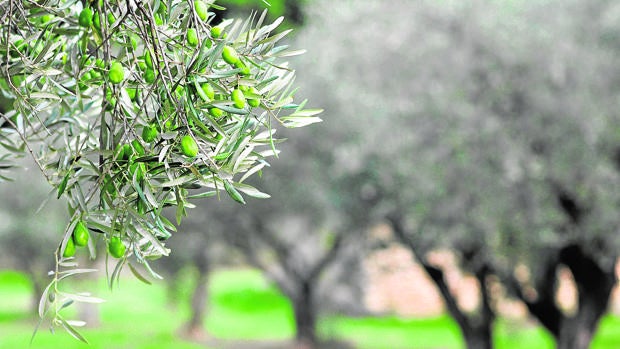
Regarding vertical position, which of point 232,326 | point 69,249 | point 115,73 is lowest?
point 69,249

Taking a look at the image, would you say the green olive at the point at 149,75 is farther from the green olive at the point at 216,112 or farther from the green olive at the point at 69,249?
the green olive at the point at 69,249

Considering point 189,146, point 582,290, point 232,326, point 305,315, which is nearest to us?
point 189,146

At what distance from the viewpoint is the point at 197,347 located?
1005 inches

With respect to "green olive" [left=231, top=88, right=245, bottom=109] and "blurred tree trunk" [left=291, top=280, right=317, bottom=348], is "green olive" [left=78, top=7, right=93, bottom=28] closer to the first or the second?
"green olive" [left=231, top=88, right=245, bottom=109]

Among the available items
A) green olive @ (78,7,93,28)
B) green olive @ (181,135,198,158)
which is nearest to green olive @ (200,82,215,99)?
green olive @ (181,135,198,158)

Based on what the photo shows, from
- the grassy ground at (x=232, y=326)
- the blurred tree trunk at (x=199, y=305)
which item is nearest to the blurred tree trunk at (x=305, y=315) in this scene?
the grassy ground at (x=232, y=326)

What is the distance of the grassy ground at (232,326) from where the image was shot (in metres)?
25.9

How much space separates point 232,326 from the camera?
3462 centimetres

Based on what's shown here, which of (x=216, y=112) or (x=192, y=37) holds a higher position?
(x=192, y=37)

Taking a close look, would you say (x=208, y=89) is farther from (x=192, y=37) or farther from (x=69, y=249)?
(x=69, y=249)

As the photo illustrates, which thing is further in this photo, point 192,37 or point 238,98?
point 192,37

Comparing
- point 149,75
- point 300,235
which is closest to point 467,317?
point 300,235

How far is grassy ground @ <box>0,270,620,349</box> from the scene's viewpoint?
2586 cm

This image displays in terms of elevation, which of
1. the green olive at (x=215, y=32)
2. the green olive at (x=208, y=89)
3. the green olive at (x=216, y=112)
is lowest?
the green olive at (x=216, y=112)
